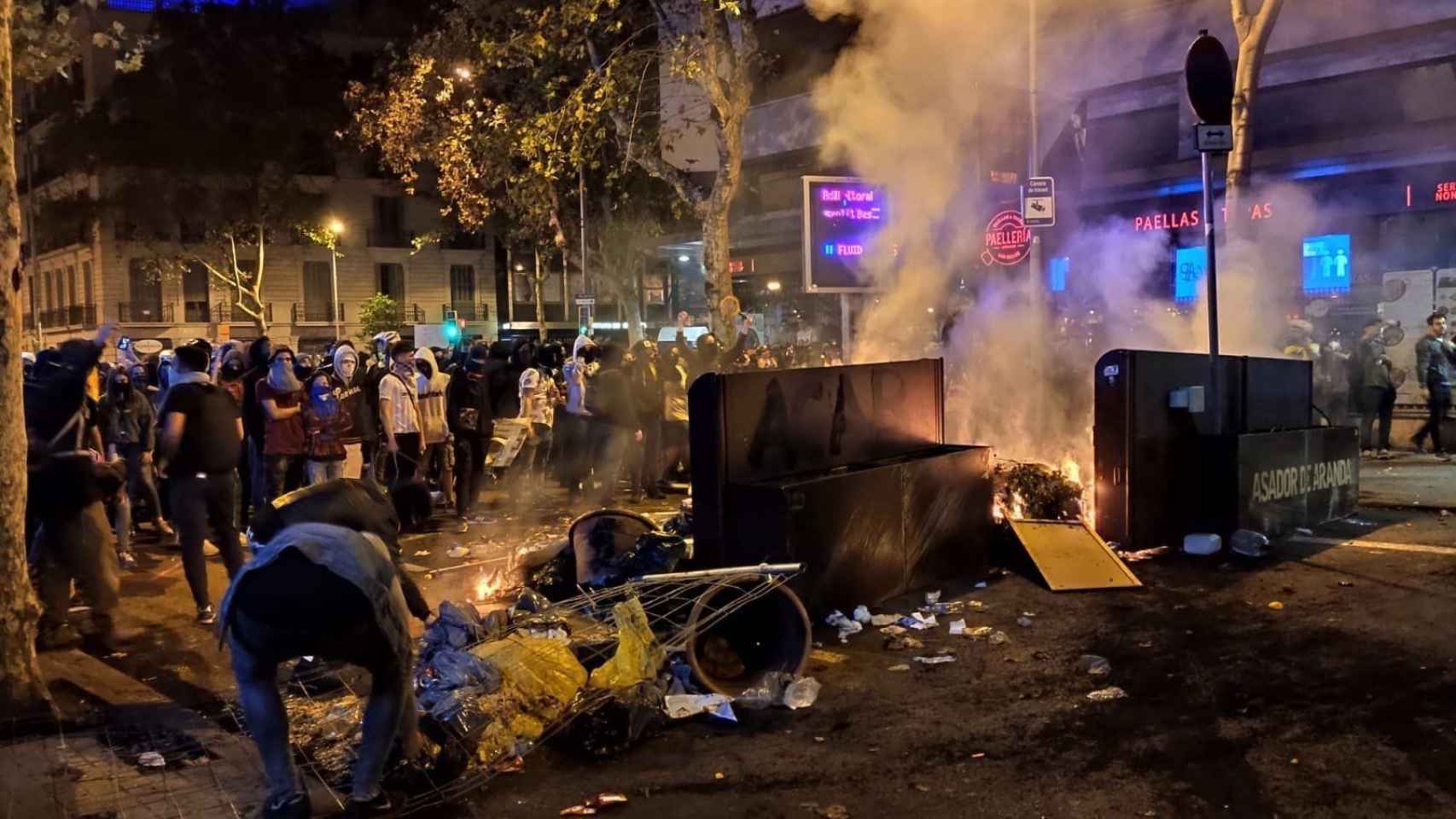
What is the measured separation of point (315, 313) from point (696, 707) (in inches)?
1812

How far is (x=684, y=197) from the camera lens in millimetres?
16500

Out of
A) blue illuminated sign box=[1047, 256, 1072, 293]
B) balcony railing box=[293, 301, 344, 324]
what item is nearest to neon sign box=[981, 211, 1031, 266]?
blue illuminated sign box=[1047, 256, 1072, 293]

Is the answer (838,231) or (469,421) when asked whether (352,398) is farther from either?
(838,231)

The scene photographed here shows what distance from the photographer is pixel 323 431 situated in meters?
8.34

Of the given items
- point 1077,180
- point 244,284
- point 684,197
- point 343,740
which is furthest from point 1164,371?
point 244,284

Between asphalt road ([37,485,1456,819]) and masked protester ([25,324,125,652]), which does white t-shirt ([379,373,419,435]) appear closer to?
asphalt road ([37,485,1456,819])

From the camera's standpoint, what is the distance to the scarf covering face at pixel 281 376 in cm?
816

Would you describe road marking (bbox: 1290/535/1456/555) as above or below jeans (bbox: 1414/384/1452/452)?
below

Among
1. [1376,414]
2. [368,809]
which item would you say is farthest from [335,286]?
[368,809]

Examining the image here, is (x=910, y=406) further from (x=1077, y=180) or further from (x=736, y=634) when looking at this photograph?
(x=1077, y=180)

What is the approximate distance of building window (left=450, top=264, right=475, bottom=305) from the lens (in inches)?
1981

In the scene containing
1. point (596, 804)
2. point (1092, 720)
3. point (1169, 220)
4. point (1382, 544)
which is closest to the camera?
point (596, 804)

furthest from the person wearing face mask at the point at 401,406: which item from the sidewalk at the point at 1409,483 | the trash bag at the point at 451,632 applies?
the sidewalk at the point at 1409,483

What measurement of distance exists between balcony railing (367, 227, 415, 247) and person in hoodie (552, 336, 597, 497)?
39.3 metres
